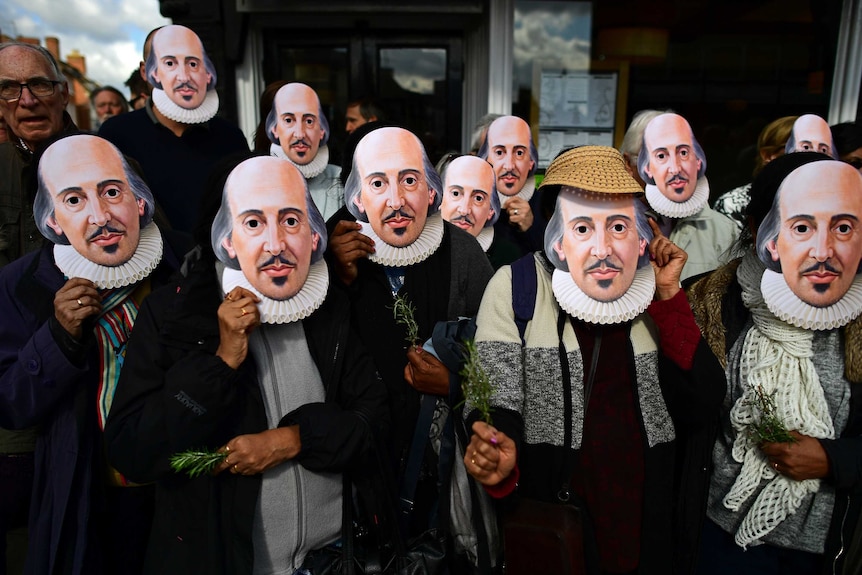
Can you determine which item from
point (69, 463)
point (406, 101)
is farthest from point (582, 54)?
point (69, 463)

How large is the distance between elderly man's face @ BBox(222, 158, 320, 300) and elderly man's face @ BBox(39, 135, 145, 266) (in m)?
0.39

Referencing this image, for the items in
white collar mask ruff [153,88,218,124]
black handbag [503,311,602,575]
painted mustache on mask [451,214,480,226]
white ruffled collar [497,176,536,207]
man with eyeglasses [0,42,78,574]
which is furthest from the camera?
white ruffled collar [497,176,536,207]

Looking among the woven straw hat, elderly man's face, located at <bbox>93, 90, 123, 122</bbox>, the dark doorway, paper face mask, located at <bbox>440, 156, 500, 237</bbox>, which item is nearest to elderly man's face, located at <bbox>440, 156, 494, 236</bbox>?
paper face mask, located at <bbox>440, 156, 500, 237</bbox>

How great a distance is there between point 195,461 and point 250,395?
0.22 meters

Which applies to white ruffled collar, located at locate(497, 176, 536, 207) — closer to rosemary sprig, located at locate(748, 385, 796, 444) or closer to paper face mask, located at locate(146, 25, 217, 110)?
paper face mask, located at locate(146, 25, 217, 110)

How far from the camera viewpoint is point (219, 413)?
59.1 inches

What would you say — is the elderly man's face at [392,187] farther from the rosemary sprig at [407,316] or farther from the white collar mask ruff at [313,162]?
the white collar mask ruff at [313,162]

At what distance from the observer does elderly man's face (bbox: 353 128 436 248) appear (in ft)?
6.75

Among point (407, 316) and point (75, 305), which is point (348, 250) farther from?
point (75, 305)

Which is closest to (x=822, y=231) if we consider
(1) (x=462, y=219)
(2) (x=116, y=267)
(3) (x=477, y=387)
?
(3) (x=477, y=387)

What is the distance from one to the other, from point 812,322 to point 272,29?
512 cm

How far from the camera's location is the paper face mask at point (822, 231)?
171cm

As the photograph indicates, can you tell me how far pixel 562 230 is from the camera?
173cm

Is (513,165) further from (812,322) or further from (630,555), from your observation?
(630,555)
